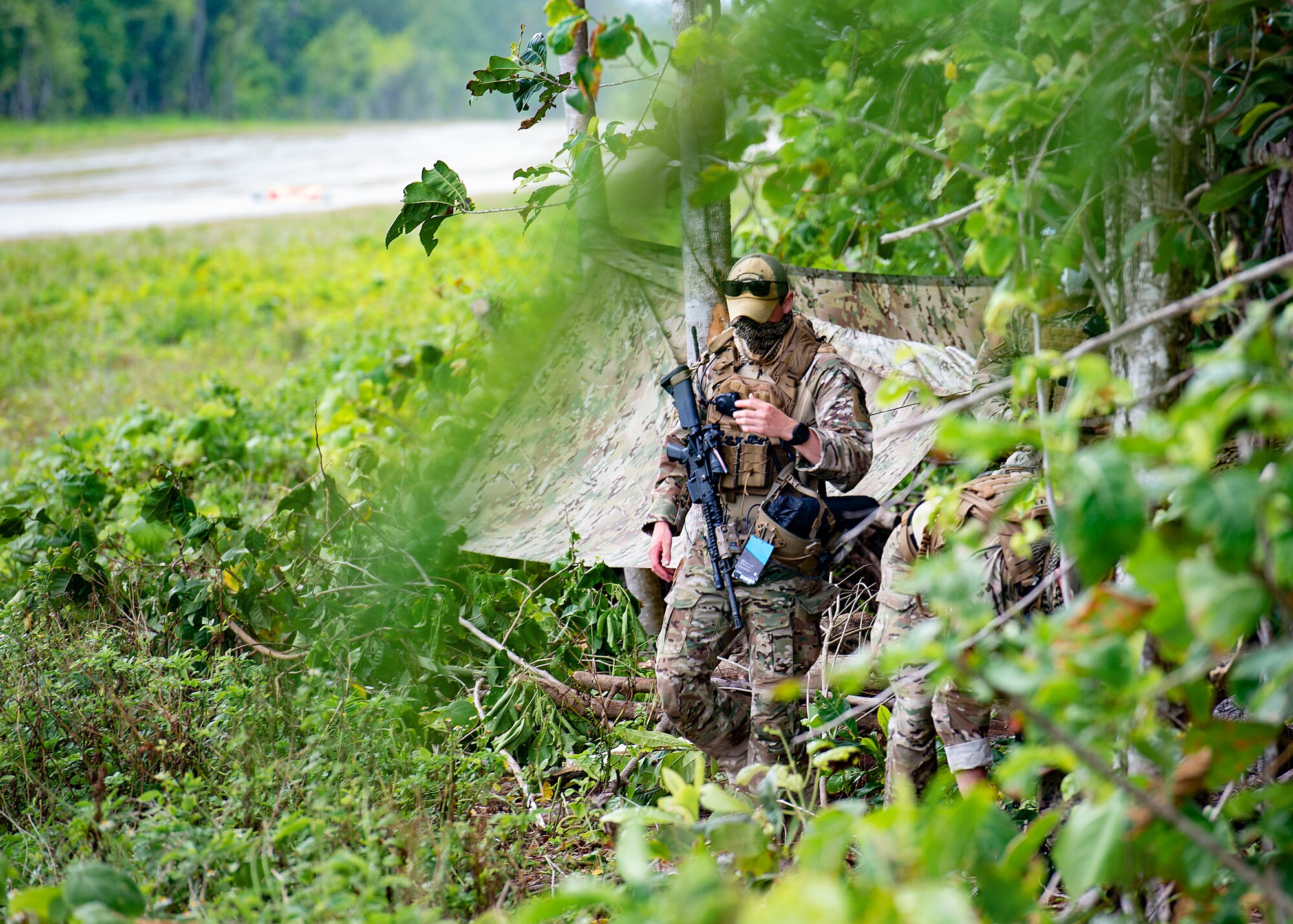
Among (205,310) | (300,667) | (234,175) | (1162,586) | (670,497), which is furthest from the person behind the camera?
(234,175)

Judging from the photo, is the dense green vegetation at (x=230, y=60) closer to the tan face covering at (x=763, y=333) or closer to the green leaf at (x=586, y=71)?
the tan face covering at (x=763, y=333)

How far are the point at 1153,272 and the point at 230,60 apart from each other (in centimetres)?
4698

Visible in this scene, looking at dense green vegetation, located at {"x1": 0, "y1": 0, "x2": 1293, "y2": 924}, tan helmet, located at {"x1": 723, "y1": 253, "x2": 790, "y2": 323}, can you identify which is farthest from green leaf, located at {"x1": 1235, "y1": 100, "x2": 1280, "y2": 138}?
tan helmet, located at {"x1": 723, "y1": 253, "x2": 790, "y2": 323}

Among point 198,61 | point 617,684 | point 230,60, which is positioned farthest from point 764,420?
point 198,61

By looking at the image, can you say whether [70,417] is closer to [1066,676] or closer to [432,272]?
[432,272]

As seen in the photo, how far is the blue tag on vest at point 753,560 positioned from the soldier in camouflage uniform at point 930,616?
1.24 ft

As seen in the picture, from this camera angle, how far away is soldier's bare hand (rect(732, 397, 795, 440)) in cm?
323

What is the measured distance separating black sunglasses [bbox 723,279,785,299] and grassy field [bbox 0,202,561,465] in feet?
7.06

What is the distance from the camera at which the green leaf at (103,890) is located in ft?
6.37

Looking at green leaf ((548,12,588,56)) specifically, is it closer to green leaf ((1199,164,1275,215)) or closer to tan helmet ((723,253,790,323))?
tan helmet ((723,253,790,323))

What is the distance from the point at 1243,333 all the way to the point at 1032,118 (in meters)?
0.97

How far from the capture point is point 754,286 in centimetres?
341

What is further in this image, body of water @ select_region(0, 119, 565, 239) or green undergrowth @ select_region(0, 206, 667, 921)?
body of water @ select_region(0, 119, 565, 239)

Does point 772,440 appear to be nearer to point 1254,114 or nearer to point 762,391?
point 762,391
